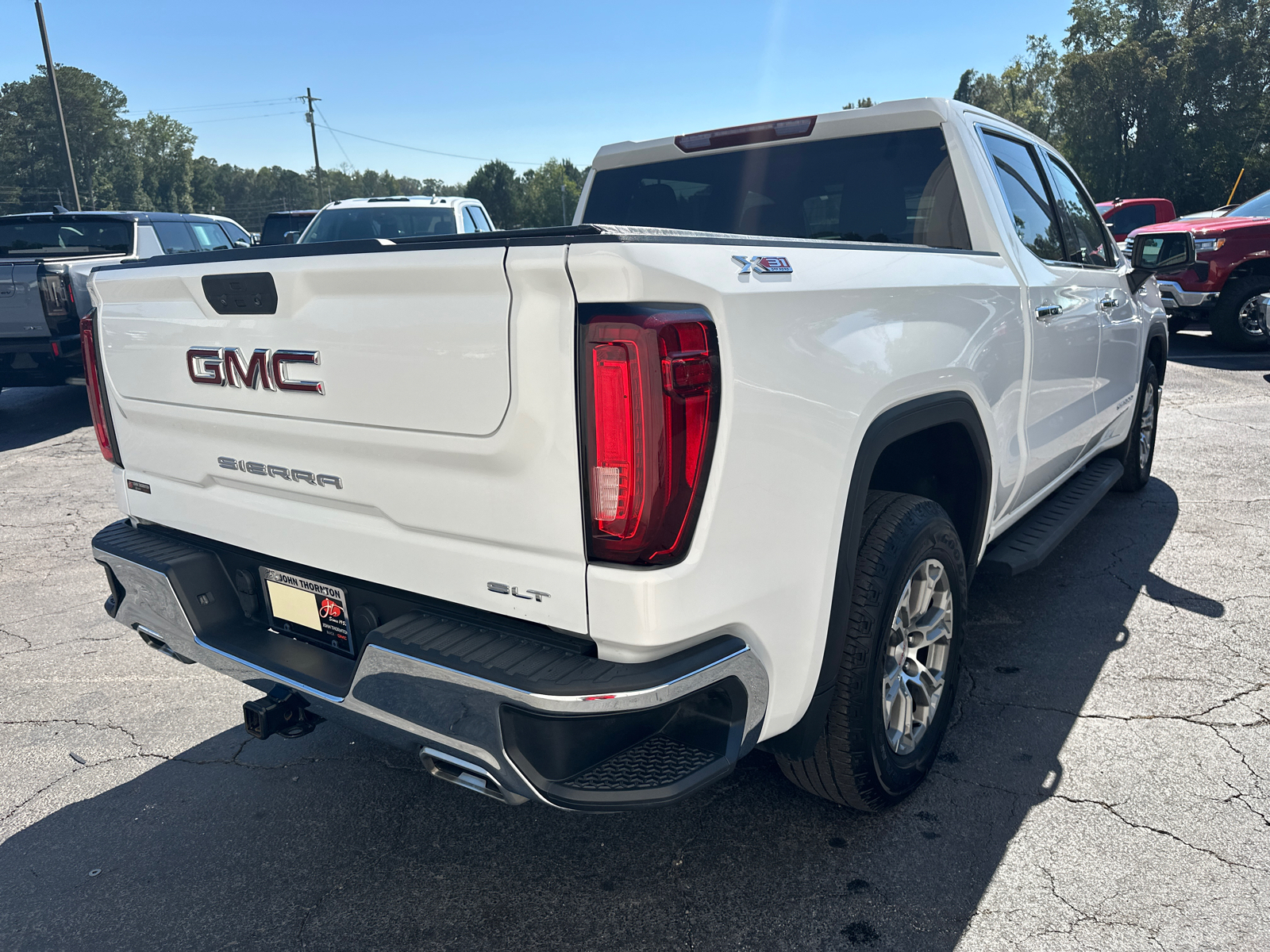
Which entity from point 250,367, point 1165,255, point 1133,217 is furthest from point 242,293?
point 1133,217

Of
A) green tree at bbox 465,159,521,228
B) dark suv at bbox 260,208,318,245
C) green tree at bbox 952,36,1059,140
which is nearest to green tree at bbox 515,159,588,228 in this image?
green tree at bbox 465,159,521,228

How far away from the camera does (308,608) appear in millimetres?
2305

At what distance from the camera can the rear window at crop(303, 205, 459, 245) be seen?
9633 mm

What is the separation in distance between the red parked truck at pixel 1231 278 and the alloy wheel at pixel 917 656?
33.2 ft

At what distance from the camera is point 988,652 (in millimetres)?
3637

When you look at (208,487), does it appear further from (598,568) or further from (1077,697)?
(1077,697)

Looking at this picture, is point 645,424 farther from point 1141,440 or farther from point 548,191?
point 548,191

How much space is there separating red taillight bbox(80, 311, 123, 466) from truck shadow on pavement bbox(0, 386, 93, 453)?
630 centimetres

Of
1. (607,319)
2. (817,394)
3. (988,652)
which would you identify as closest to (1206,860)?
(988,652)

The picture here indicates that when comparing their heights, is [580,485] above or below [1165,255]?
below

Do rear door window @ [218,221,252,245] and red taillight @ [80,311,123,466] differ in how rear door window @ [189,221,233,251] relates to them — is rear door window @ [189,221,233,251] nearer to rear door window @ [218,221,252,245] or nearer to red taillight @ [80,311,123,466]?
rear door window @ [218,221,252,245]

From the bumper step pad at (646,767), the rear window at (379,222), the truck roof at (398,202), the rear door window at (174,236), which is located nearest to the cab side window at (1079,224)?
the bumper step pad at (646,767)

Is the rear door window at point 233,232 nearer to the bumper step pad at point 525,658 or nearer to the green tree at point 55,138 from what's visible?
the bumper step pad at point 525,658

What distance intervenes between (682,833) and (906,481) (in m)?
1.28
